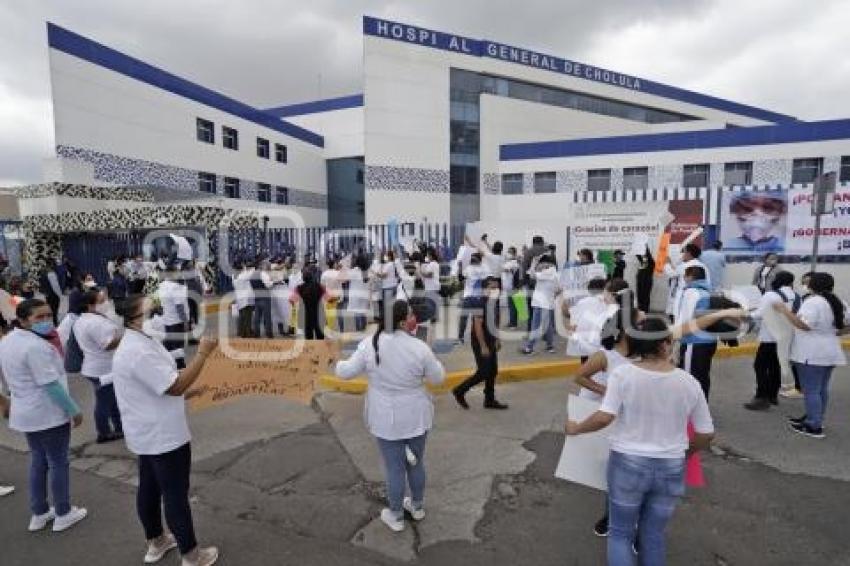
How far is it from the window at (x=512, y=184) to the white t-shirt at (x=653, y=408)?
27.9 meters

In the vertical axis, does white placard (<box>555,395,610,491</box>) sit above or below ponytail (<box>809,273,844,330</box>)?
below

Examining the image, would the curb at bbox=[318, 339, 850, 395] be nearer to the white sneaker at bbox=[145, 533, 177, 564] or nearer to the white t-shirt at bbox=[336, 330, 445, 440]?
the white t-shirt at bbox=[336, 330, 445, 440]

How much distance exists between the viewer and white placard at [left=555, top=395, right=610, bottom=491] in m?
3.04

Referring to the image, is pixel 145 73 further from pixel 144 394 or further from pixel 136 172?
pixel 144 394

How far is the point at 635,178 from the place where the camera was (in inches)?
1054

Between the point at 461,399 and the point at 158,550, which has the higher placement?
the point at 461,399

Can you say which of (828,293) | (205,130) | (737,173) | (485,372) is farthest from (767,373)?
(205,130)

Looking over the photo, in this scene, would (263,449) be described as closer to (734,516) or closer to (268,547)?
(268,547)

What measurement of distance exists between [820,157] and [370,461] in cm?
2927

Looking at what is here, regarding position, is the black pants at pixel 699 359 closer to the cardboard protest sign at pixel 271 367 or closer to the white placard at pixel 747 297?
the white placard at pixel 747 297

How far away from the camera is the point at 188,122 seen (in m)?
23.5

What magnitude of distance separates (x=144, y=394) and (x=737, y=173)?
2958cm

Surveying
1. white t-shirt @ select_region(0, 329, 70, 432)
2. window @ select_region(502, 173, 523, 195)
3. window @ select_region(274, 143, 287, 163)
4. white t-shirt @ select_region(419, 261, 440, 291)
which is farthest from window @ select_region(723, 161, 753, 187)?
white t-shirt @ select_region(0, 329, 70, 432)

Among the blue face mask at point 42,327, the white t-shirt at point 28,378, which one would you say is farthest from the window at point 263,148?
the white t-shirt at point 28,378
